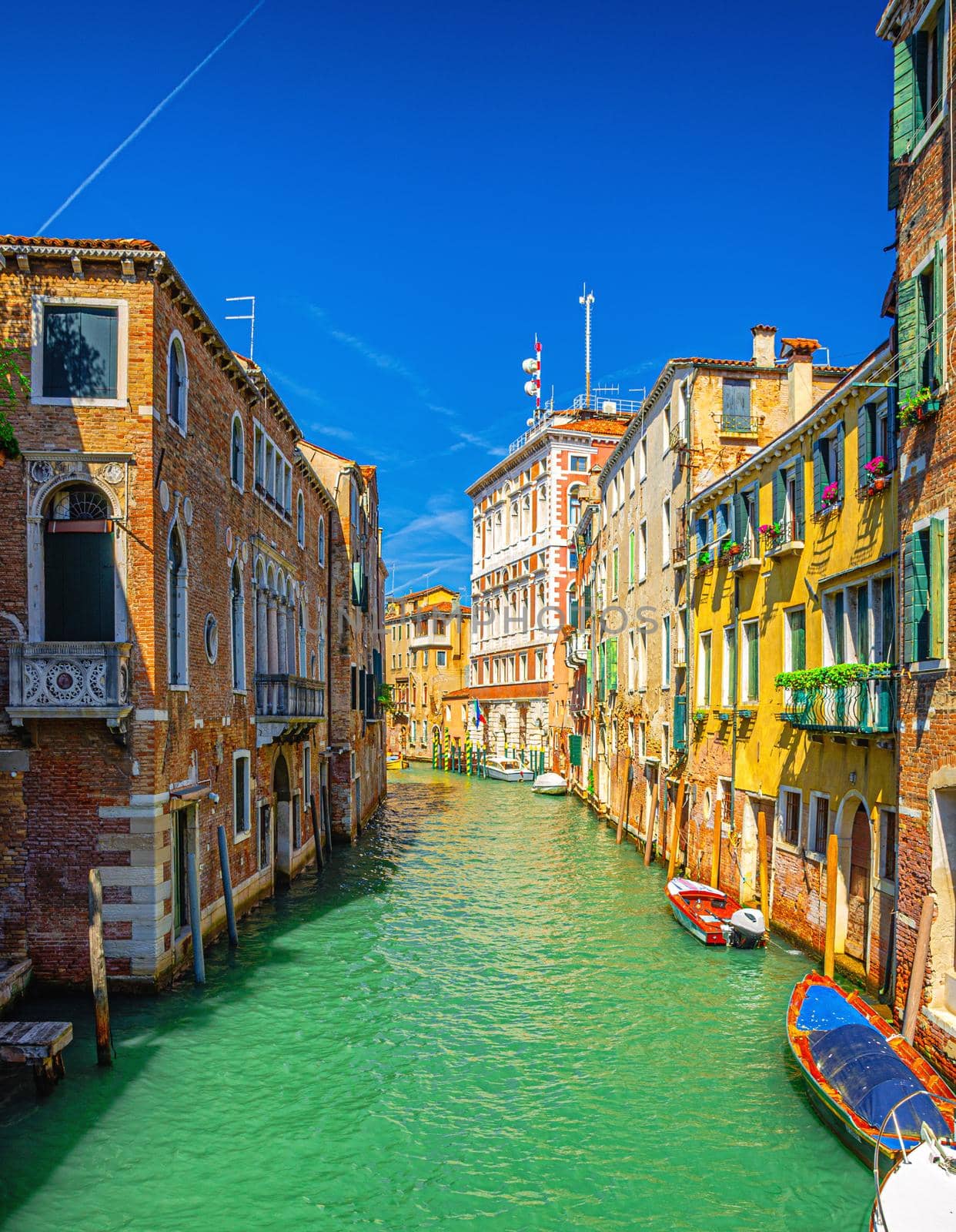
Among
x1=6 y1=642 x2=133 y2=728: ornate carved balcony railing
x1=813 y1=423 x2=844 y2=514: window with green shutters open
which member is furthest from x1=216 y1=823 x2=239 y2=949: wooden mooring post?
x1=813 y1=423 x2=844 y2=514: window with green shutters open

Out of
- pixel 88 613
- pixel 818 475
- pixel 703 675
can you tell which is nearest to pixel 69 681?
pixel 88 613

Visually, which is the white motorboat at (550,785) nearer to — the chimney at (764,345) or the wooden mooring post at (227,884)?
the chimney at (764,345)

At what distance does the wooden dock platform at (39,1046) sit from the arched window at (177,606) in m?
4.47

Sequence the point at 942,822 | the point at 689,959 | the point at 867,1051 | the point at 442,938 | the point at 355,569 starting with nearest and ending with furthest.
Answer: the point at 867,1051, the point at 942,822, the point at 689,959, the point at 442,938, the point at 355,569

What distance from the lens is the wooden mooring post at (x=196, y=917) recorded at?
42.6 feet

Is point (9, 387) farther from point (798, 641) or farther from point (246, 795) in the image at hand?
point (798, 641)

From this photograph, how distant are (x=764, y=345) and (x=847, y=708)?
13.4 m

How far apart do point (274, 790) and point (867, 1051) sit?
13303mm

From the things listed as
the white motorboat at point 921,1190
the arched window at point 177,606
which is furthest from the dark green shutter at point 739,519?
the white motorboat at point 921,1190

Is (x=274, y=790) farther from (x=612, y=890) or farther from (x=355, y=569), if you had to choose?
(x=355, y=569)

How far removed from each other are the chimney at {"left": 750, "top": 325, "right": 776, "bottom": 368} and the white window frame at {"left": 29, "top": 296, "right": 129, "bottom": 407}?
15437 millimetres

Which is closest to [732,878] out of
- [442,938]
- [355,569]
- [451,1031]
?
[442,938]

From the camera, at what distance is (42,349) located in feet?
40.1

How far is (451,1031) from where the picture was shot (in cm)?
1240
